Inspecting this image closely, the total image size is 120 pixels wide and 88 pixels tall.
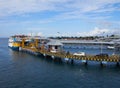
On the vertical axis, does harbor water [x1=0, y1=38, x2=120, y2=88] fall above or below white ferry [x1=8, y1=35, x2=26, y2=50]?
below

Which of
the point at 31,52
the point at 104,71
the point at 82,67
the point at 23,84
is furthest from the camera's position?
the point at 31,52

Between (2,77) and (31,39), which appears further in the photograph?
(31,39)

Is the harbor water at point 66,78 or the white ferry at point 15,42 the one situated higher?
the white ferry at point 15,42

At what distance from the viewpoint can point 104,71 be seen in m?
68.6

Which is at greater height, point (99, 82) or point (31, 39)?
point (31, 39)

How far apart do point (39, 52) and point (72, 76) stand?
50.5 m

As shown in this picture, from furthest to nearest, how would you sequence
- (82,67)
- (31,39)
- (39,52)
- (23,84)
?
(31,39) → (39,52) → (82,67) → (23,84)

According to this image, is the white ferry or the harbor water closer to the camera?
the harbor water

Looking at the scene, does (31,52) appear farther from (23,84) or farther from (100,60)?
(23,84)

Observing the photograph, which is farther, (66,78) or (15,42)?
(15,42)

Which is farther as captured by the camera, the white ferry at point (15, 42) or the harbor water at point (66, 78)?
the white ferry at point (15, 42)

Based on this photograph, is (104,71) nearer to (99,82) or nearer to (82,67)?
(82,67)

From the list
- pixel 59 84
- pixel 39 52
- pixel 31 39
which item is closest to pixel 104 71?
pixel 59 84

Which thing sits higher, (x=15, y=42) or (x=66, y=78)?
(x=15, y=42)
